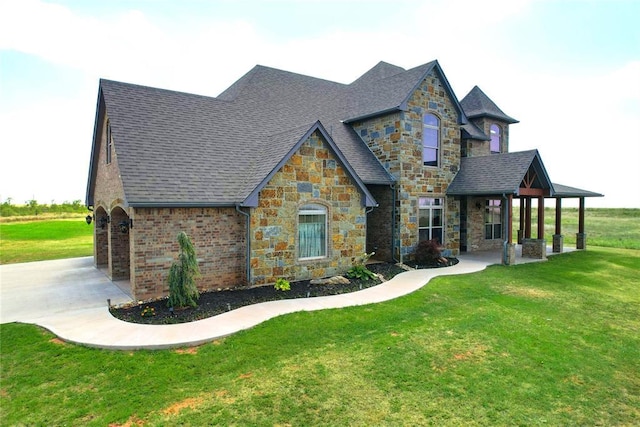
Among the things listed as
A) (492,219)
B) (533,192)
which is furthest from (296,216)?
(492,219)

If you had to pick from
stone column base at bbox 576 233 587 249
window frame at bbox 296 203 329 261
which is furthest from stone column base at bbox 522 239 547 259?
window frame at bbox 296 203 329 261

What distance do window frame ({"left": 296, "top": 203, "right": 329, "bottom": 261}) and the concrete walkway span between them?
2.13m

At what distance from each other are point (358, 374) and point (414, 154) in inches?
471

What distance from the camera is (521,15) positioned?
1248 centimetres

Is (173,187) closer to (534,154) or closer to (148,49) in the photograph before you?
(148,49)

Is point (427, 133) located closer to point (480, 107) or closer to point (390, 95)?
point (390, 95)

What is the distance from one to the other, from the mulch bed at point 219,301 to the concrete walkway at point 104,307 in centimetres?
32

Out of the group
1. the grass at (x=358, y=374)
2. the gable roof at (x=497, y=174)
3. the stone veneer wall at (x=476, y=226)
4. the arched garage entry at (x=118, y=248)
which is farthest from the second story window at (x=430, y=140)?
the arched garage entry at (x=118, y=248)

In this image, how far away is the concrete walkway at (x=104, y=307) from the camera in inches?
289

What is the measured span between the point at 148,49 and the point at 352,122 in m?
9.27

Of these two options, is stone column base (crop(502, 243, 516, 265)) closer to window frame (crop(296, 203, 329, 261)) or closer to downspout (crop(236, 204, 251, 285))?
window frame (crop(296, 203, 329, 261))

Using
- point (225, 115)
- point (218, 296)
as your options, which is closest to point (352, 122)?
point (225, 115)

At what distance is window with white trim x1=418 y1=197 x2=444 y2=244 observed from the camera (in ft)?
54.9

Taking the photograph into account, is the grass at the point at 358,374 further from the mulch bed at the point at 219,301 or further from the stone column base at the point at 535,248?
the stone column base at the point at 535,248
